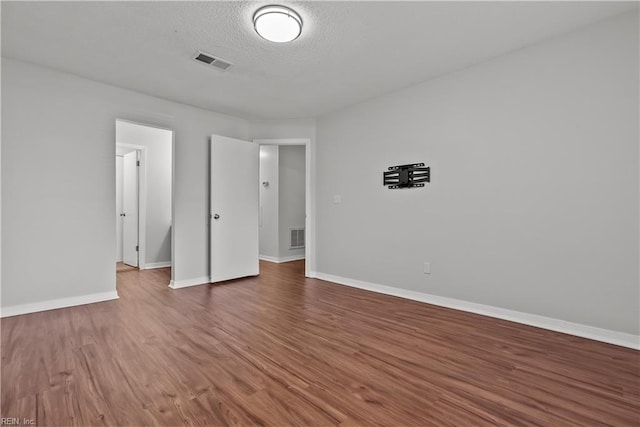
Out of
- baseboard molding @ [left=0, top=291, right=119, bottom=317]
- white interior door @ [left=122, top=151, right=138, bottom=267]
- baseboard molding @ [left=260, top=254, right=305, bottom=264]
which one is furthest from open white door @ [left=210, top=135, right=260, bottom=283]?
white interior door @ [left=122, top=151, right=138, bottom=267]

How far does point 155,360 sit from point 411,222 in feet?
9.61

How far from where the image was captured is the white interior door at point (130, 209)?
231 inches

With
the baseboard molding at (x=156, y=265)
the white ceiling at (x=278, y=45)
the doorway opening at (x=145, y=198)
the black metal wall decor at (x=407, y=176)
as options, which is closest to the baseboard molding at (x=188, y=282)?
the baseboard molding at (x=156, y=265)

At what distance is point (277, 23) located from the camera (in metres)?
2.37

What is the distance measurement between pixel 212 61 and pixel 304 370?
2.94 meters

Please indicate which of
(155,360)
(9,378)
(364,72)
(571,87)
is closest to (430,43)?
(364,72)

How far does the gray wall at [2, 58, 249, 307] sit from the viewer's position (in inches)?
121

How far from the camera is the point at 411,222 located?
3791mm

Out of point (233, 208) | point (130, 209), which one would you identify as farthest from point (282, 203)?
point (130, 209)

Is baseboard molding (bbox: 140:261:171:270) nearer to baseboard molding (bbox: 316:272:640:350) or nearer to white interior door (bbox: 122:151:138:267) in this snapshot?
white interior door (bbox: 122:151:138:267)

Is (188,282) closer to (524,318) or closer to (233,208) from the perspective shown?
(233,208)

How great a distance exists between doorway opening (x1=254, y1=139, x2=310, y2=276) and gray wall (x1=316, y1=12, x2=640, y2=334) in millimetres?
2705

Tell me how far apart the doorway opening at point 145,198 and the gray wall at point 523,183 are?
13.1 feet

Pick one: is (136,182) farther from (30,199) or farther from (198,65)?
(198,65)
